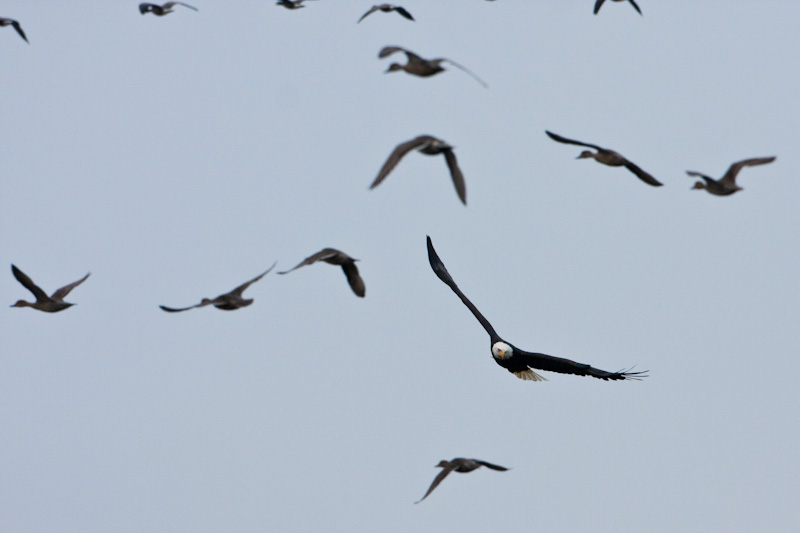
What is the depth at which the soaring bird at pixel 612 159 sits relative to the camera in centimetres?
2114

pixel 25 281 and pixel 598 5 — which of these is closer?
pixel 598 5

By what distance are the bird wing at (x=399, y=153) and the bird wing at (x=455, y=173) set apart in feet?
1.26

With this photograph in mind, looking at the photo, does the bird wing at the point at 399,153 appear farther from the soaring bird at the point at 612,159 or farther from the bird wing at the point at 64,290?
the bird wing at the point at 64,290

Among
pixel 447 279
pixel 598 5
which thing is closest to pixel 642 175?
pixel 598 5

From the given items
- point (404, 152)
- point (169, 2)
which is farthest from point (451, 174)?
point (169, 2)

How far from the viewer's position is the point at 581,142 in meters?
21.1

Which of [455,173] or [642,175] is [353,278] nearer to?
[455,173]

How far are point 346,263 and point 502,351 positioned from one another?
6.17 meters

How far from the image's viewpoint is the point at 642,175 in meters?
21.5

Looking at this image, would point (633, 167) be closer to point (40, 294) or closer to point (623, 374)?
point (623, 374)

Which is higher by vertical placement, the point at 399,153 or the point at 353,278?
the point at 399,153

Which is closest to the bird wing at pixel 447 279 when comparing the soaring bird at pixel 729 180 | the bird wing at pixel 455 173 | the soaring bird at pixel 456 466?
the soaring bird at pixel 456 466

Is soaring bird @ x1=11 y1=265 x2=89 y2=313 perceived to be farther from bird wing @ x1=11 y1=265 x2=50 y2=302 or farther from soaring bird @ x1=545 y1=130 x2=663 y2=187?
soaring bird @ x1=545 y1=130 x2=663 y2=187

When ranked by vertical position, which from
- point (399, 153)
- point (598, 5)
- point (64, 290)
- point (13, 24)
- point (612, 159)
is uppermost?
point (598, 5)
